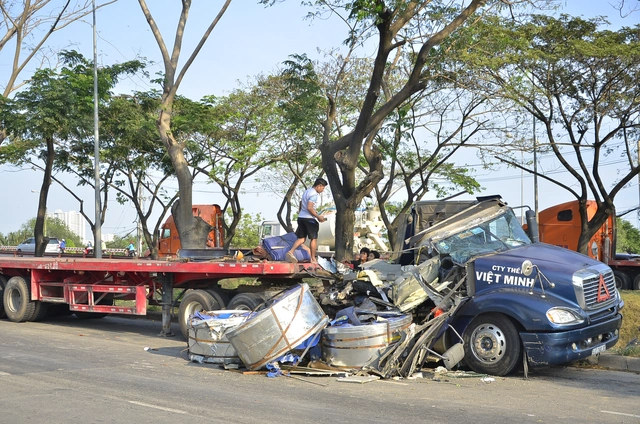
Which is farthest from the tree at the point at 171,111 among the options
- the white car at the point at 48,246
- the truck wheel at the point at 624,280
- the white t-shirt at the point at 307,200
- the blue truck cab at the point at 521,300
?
the white car at the point at 48,246

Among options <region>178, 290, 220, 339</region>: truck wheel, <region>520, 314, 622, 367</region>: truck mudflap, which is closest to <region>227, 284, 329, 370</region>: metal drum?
<region>520, 314, 622, 367</region>: truck mudflap

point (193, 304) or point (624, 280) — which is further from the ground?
point (624, 280)

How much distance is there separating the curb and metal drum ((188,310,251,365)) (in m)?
5.04

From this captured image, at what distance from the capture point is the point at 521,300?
353 inches

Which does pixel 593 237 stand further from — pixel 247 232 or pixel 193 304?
pixel 247 232

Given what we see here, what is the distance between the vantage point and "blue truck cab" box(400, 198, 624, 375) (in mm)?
8820

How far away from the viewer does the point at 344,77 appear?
26.3 m

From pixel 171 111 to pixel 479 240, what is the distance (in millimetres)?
11700

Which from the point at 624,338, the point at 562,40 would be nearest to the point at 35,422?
the point at 624,338

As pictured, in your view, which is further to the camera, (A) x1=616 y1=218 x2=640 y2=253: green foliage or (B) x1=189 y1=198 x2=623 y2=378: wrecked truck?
(A) x1=616 y1=218 x2=640 y2=253: green foliage

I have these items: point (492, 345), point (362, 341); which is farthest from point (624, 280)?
point (362, 341)

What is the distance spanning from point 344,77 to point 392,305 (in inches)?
685

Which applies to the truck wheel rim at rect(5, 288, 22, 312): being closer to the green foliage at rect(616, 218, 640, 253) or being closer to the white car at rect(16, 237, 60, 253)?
the white car at rect(16, 237, 60, 253)

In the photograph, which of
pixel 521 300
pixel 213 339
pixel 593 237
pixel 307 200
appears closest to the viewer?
pixel 521 300
